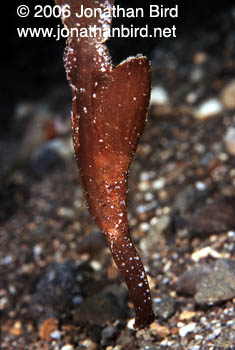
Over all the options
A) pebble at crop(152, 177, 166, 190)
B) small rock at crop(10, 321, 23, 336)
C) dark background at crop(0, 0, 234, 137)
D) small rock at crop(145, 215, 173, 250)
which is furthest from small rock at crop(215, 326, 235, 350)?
dark background at crop(0, 0, 234, 137)

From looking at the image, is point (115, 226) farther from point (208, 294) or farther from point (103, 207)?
point (208, 294)

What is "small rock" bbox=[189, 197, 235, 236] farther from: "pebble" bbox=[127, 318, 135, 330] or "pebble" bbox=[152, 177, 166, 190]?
"pebble" bbox=[127, 318, 135, 330]

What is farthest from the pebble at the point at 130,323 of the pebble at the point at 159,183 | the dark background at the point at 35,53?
the dark background at the point at 35,53

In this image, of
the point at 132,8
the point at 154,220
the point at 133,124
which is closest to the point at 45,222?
the point at 154,220

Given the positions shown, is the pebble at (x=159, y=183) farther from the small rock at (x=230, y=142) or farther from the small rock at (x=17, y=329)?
the small rock at (x=17, y=329)

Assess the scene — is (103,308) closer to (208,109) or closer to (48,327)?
(48,327)

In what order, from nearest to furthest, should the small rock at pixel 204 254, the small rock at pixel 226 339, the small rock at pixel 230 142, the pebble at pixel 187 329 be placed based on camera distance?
the small rock at pixel 226 339 < the pebble at pixel 187 329 < the small rock at pixel 204 254 < the small rock at pixel 230 142
